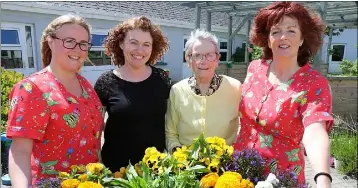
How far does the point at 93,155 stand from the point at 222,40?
1763 centimetres

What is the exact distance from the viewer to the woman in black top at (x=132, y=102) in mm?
2615

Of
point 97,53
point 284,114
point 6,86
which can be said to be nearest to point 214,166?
point 284,114

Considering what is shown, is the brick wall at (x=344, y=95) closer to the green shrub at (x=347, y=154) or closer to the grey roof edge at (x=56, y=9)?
the green shrub at (x=347, y=154)

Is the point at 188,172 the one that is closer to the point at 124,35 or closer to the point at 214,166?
the point at 214,166

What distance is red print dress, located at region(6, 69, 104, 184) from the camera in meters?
1.97

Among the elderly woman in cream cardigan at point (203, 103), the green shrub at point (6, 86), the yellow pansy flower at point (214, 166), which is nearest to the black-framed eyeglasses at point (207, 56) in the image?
the elderly woman in cream cardigan at point (203, 103)

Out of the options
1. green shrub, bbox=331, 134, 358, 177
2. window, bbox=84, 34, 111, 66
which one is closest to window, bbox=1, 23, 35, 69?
window, bbox=84, 34, 111, 66

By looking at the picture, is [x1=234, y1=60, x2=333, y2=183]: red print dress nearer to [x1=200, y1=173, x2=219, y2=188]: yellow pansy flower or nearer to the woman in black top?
[x1=200, y1=173, x2=219, y2=188]: yellow pansy flower

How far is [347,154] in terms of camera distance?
6.30 metres

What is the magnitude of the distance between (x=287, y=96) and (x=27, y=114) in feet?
4.69

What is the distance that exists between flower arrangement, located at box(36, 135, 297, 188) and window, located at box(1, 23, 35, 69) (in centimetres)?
969

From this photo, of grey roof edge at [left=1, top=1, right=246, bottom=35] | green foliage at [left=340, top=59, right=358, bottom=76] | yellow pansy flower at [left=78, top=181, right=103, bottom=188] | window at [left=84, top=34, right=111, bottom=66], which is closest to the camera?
yellow pansy flower at [left=78, top=181, right=103, bottom=188]

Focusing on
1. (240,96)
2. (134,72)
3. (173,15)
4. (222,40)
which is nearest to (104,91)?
(134,72)

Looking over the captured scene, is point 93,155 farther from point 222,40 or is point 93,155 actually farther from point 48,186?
point 222,40
